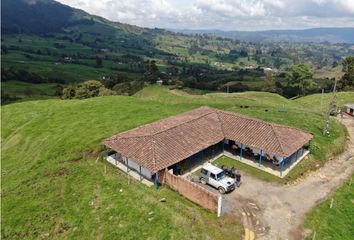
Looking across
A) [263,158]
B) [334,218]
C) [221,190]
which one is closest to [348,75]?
[263,158]

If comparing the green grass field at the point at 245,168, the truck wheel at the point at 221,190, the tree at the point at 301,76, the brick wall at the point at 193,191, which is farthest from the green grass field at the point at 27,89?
the truck wheel at the point at 221,190

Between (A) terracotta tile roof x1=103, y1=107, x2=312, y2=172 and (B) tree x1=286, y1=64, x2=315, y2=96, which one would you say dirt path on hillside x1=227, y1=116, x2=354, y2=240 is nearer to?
(A) terracotta tile roof x1=103, y1=107, x2=312, y2=172

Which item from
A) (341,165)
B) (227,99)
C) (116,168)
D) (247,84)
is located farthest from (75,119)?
(247,84)

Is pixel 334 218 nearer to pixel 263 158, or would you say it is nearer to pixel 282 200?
pixel 282 200

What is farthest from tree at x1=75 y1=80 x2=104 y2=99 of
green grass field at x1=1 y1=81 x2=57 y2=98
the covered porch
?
the covered porch

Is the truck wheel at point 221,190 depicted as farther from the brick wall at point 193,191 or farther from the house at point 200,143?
the house at point 200,143

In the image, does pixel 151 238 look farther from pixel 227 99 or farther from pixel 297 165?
pixel 227 99
